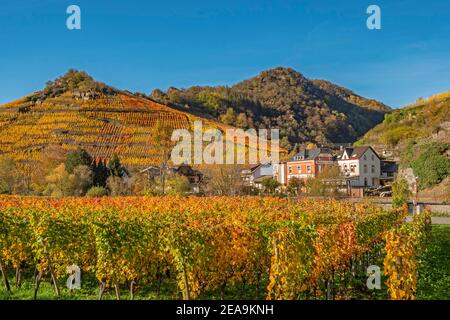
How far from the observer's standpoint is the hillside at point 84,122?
2968 inches

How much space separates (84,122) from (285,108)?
74.0m

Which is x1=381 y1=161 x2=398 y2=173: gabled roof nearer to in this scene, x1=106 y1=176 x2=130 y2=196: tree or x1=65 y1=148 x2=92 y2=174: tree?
x1=106 y1=176 x2=130 y2=196: tree

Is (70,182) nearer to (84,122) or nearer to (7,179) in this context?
(7,179)

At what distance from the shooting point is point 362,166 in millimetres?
64438

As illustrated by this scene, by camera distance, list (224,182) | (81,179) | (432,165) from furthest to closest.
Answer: (432,165), (224,182), (81,179)

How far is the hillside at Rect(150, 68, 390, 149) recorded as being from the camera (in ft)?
425

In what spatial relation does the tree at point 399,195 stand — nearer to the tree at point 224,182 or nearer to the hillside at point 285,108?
the tree at point 224,182

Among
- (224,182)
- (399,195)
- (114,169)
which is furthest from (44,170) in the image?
(399,195)

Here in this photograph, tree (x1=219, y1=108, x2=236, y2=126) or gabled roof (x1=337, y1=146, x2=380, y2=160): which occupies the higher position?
tree (x1=219, y1=108, x2=236, y2=126)

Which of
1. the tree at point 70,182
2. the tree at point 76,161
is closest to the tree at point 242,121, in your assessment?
the tree at point 76,161

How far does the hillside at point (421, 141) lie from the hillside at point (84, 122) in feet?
118

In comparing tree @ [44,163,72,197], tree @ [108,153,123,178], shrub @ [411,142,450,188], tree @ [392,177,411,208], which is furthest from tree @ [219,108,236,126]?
tree @ [392,177,411,208]

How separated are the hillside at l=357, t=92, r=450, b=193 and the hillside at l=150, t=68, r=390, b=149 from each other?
88.7 ft
